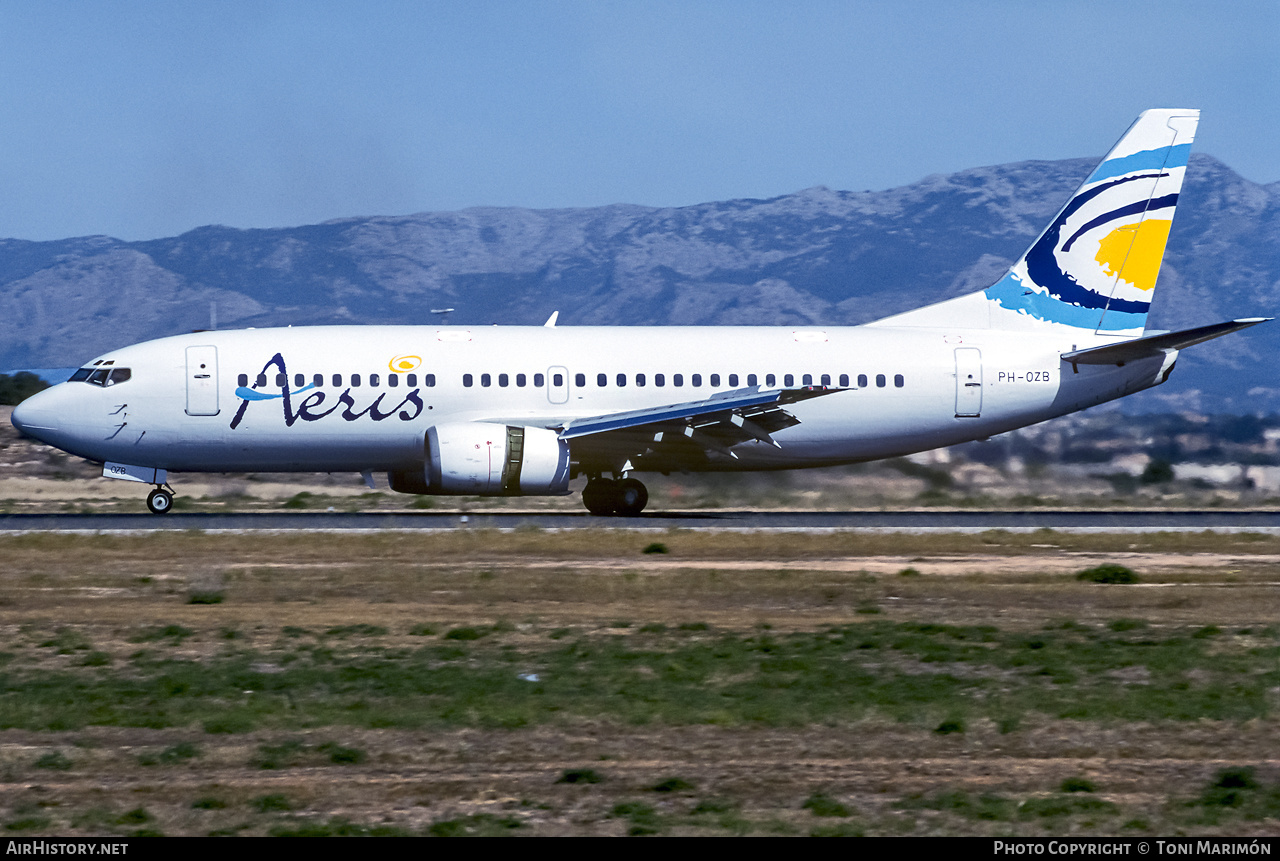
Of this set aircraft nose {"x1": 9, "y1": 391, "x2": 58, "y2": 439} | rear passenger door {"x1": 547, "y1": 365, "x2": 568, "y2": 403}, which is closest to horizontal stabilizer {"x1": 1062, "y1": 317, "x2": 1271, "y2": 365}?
rear passenger door {"x1": 547, "y1": 365, "x2": 568, "y2": 403}

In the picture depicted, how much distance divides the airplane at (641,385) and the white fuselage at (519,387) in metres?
0.04

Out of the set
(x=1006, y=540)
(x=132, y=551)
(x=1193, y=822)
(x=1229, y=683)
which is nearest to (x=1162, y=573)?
(x=1006, y=540)

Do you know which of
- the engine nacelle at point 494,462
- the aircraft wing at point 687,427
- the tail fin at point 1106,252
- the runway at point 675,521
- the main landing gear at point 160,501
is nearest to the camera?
the runway at point 675,521

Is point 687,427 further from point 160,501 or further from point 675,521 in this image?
point 160,501

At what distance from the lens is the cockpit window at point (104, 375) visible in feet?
102

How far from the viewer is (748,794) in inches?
390

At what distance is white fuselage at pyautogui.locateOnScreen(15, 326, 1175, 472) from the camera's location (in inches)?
1219

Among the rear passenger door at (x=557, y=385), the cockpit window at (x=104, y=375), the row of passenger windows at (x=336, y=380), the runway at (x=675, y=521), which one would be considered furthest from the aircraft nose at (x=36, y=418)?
the rear passenger door at (x=557, y=385)

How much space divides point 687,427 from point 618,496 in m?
2.58

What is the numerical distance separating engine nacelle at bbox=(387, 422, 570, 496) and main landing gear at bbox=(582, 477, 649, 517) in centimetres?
245

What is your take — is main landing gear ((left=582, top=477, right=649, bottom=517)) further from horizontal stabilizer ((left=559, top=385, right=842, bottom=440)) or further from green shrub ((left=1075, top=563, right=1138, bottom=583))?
green shrub ((left=1075, top=563, right=1138, bottom=583))

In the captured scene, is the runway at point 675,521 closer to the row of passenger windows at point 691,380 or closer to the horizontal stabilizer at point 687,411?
the horizontal stabilizer at point 687,411

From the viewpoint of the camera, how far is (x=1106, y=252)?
115 ft

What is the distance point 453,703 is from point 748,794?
362cm
